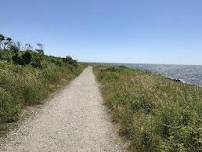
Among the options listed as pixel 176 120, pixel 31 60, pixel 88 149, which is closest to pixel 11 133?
pixel 88 149

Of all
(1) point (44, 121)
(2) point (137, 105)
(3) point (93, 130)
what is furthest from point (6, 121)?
(2) point (137, 105)

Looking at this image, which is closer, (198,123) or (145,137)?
(198,123)

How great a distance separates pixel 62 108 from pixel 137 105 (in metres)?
4.38

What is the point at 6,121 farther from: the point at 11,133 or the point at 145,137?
the point at 145,137

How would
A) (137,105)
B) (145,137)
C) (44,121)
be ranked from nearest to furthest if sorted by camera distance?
1. (145,137)
2. (44,121)
3. (137,105)

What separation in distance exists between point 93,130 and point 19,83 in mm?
6917

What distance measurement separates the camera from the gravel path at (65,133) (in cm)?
978

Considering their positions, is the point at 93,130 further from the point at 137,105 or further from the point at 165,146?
the point at 165,146

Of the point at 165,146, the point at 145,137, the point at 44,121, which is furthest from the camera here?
the point at 44,121

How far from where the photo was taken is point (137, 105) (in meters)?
14.3

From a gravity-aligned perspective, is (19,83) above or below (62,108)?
above

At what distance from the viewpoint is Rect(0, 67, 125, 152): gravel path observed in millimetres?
9781

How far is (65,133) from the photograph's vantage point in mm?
11453

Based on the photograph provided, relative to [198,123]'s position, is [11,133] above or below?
below
